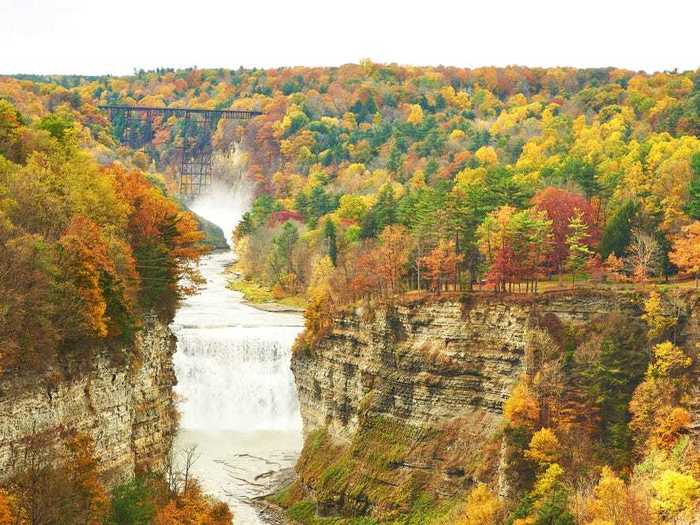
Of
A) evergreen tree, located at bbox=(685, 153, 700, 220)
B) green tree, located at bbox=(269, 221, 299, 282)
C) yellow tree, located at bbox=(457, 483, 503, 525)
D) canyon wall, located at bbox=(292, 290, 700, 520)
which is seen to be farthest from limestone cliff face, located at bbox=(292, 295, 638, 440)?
green tree, located at bbox=(269, 221, 299, 282)

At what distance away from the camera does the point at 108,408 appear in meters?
61.1

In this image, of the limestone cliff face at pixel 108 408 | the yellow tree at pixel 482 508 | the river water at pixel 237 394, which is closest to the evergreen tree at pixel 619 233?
the yellow tree at pixel 482 508

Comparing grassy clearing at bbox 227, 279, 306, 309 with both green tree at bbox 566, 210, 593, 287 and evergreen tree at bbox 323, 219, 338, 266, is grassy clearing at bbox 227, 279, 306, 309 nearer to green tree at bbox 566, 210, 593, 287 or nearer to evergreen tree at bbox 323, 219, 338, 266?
evergreen tree at bbox 323, 219, 338, 266

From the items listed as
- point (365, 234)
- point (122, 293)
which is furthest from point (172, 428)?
point (365, 234)

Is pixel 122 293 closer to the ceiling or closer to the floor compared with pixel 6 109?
closer to the floor

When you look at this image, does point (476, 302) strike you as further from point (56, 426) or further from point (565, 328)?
point (56, 426)

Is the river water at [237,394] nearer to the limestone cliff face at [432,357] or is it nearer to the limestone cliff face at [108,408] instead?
the limestone cliff face at [432,357]

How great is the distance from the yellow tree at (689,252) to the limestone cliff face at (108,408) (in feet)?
92.0

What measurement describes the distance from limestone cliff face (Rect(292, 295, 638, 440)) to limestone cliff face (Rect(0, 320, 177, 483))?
1576cm

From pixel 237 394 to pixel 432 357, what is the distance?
3061 centimetres

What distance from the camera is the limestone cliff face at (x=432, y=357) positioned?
76.6 m

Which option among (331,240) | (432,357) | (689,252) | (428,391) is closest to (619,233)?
(689,252)

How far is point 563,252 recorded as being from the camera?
282 ft

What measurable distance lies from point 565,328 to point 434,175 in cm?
8253
